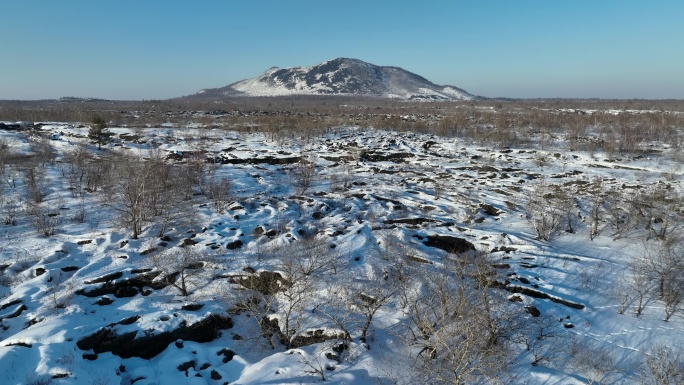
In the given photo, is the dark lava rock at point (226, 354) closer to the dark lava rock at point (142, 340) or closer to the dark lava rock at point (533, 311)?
the dark lava rock at point (142, 340)

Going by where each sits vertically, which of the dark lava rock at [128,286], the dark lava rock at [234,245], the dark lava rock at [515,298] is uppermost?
the dark lava rock at [234,245]

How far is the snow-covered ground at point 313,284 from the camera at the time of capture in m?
13.3

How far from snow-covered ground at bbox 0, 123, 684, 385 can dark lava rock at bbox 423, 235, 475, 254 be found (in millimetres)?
274

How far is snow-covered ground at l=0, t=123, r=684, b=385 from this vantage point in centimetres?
1330

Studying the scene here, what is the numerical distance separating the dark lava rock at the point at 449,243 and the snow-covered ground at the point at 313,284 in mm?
274

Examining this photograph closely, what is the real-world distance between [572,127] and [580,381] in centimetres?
6154

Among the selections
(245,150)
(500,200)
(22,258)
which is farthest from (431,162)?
(22,258)

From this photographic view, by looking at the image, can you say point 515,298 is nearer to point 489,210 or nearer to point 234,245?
point 489,210

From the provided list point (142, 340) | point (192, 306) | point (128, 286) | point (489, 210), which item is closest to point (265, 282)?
point (192, 306)

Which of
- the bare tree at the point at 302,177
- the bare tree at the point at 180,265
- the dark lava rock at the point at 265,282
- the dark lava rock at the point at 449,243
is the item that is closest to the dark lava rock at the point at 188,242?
the bare tree at the point at 180,265

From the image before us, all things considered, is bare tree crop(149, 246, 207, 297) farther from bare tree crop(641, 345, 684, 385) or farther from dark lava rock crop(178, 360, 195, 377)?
bare tree crop(641, 345, 684, 385)

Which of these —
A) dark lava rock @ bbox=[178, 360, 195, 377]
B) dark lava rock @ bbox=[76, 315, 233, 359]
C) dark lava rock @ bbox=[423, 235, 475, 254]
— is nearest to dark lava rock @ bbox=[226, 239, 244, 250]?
dark lava rock @ bbox=[76, 315, 233, 359]

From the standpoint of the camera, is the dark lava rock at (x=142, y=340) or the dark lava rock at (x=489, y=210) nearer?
the dark lava rock at (x=142, y=340)

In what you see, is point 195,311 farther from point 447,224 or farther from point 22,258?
point 447,224
